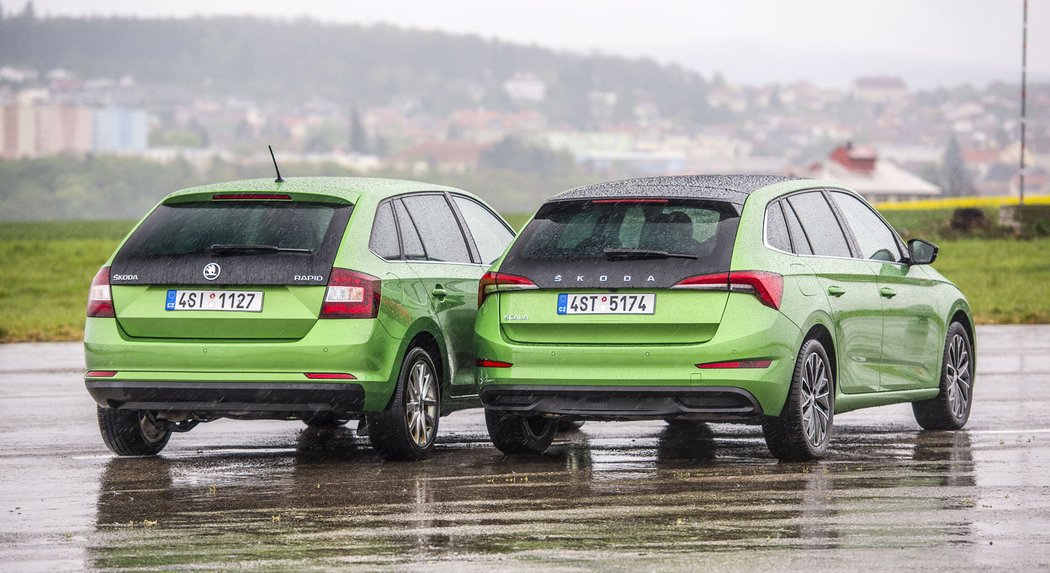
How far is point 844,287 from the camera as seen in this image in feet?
33.7

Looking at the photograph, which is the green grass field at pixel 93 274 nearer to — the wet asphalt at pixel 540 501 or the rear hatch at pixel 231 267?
the wet asphalt at pixel 540 501

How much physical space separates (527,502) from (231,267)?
95.1 inches

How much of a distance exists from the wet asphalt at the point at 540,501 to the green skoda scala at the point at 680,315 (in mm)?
339

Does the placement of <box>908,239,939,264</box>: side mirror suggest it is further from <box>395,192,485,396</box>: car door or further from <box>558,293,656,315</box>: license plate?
<box>395,192,485,396</box>: car door

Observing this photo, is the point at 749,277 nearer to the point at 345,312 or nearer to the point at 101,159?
the point at 345,312

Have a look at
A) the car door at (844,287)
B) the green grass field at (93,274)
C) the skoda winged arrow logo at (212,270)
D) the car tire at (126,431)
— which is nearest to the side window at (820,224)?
the car door at (844,287)

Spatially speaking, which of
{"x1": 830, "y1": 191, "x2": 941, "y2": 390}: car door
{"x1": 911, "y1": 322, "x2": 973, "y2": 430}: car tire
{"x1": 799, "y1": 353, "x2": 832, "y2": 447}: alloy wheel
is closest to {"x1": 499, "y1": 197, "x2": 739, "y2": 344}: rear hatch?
{"x1": 799, "y1": 353, "x2": 832, "y2": 447}: alloy wheel

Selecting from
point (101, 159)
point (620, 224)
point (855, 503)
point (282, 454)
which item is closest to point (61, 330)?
point (282, 454)

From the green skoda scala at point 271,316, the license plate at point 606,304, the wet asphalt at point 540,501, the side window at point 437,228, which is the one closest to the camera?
the wet asphalt at point 540,501

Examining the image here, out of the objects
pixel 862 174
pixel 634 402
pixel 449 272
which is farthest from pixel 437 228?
pixel 862 174

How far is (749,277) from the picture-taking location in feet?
30.7

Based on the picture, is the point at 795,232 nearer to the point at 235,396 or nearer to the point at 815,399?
the point at 815,399

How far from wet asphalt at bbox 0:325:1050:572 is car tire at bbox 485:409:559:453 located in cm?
14

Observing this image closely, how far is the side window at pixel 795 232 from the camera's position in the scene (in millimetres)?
10016
